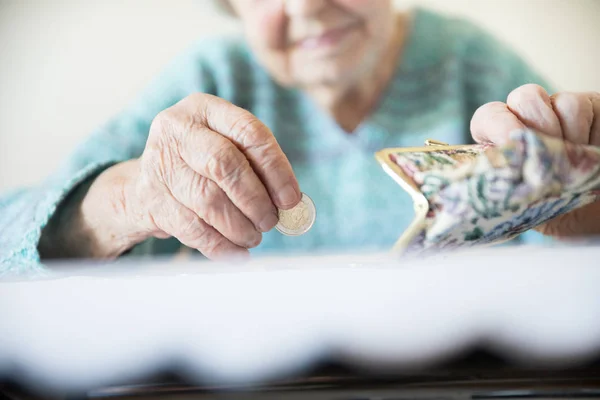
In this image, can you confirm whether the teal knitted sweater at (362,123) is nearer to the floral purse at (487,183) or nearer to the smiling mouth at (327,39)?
the smiling mouth at (327,39)

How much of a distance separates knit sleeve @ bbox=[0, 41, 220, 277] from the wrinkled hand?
146 millimetres

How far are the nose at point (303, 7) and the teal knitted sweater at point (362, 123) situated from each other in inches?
4.2

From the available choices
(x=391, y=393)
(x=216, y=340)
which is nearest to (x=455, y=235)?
(x=391, y=393)

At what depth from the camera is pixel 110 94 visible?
2.43ft

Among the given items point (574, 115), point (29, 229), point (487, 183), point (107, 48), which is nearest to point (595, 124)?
point (574, 115)

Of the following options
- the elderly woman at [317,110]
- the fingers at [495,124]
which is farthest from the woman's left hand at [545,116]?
the elderly woman at [317,110]

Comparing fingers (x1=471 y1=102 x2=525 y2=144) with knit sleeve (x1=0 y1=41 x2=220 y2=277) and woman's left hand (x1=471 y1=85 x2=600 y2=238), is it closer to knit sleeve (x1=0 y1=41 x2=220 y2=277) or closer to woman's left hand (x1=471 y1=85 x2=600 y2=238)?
woman's left hand (x1=471 y1=85 x2=600 y2=238)

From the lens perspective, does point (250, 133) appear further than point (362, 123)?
No

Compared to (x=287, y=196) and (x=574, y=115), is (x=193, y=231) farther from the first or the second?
(x=574, y=115)

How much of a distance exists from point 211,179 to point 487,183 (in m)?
0.22

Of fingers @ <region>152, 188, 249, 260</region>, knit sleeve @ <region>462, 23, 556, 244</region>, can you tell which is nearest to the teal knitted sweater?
knit sleeve @ <region>462, 23, 556, 244</region>

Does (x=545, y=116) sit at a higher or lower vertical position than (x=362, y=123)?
lower

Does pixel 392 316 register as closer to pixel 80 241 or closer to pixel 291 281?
pixel 291 281

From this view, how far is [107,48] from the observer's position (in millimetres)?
741
